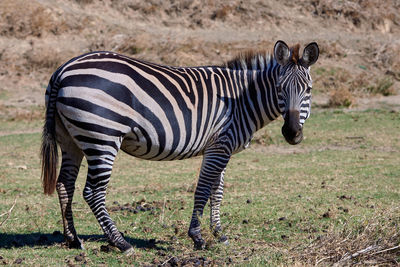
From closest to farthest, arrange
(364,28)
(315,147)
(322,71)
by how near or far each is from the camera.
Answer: (315,147) < (322,71) < (364,28)

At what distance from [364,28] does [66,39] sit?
15.1m

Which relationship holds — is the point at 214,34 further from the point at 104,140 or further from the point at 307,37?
the point at 104,140

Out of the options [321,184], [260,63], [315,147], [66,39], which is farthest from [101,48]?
[260,63]

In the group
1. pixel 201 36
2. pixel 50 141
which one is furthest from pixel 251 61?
pixel 201 36

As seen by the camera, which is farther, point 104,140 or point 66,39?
point 66,39

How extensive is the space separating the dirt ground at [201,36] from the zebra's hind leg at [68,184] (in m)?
12.9

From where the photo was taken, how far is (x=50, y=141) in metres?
5.88

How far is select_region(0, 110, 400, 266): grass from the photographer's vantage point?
5.49 metres

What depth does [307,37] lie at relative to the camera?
28.1 meters

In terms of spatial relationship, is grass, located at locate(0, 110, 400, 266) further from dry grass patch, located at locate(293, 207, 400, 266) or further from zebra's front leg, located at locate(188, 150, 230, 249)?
zebra's front leg, located at locate(188, 150, 230, 249)

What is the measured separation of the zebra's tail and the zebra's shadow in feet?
2.54

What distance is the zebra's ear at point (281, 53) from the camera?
619 cm

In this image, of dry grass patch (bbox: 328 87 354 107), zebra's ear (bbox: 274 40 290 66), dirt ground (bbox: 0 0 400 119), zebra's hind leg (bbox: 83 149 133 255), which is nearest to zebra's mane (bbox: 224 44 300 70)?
zebra's ear (bbox: 274 40 290 66)

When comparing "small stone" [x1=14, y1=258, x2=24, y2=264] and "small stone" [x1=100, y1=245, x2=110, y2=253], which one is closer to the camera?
"small stone" [x1=14, y1=258, x2=24, y2=264]
